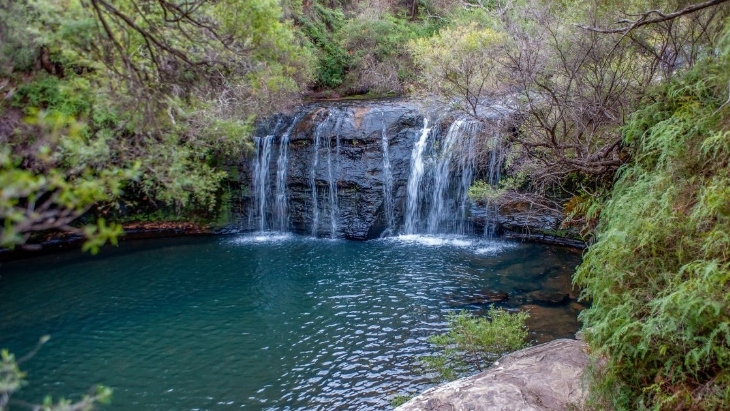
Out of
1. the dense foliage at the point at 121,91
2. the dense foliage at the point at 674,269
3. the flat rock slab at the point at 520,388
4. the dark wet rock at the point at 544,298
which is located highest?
the dense foliage at the point at 121,91

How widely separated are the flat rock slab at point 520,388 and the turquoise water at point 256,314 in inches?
71.1

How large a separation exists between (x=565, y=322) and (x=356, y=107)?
10835 millimetres

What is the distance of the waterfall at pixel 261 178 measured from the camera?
15.7 m

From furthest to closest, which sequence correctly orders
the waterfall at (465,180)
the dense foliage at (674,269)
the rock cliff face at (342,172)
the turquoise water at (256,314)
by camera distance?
Answer: the rock cliff face at (342,172)
the waterfall at (465,180)
the turquoise water at (256,314)
the dense foliage at (674,269)

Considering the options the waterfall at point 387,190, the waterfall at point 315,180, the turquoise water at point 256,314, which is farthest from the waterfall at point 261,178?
the waterfall at point 387,190

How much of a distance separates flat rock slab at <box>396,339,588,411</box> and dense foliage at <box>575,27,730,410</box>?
1.87 feet

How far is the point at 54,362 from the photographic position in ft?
26.2

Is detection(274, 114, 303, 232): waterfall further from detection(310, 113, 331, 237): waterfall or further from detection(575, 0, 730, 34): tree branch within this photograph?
detection(575, 0, 730, 34): tree branch

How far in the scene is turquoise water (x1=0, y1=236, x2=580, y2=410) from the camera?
23.2 feet

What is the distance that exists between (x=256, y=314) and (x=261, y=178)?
697 centimetres

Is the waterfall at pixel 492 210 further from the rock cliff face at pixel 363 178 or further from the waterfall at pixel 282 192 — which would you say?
the waterfall at pixel 282 192

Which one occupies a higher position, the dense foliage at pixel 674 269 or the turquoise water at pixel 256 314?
the dense foliage at pixel 674 269

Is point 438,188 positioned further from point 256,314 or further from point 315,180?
point 256,314

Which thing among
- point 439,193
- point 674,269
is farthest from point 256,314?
point 674,269
